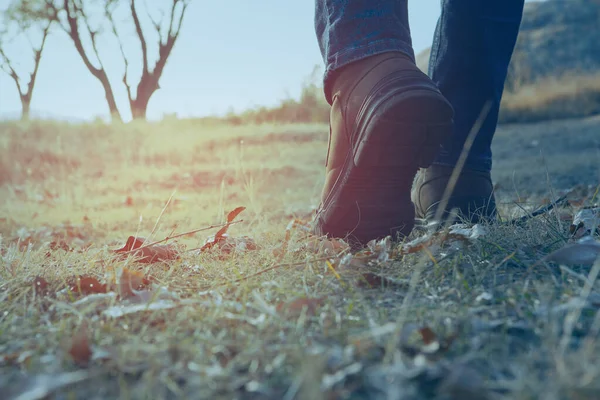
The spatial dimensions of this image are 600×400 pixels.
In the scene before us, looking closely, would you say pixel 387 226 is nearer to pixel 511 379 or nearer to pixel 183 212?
pixel 511 379

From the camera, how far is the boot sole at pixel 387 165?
134 centimetres

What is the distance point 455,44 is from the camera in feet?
5.76

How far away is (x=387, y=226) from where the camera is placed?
1583 millimetres

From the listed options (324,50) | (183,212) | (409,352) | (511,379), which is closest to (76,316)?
(409,352)

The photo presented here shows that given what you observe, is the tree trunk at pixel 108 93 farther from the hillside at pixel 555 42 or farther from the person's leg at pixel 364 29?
the person's leg at pixel 364 29

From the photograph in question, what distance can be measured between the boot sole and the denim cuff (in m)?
0.21

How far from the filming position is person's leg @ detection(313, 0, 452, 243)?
1.36 m

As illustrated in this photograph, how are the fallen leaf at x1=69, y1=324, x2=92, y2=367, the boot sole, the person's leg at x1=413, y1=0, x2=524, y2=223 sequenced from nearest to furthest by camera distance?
the fallen leaf at x1=69, y1=324, x2=92, y2=367 < the boot sole < the person's leg at x1=413, y1=0, x2=524, y2=223

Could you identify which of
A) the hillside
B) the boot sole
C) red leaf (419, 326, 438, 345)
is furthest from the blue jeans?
the hillside

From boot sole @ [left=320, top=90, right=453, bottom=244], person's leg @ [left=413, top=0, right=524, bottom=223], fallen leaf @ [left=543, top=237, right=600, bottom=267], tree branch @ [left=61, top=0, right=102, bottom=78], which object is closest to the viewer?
fallen leaf @ [left=543, top=237, right=600, bottom=267]

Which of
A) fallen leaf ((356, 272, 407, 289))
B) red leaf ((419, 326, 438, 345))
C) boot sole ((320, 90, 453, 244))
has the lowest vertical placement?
fallen leaf ((356, 272, 407, 289))

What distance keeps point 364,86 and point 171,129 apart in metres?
8.48

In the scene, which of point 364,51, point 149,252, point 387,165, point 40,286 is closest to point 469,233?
point 387,165

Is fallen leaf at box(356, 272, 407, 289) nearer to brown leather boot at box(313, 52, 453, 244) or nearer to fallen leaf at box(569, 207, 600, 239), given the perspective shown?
brown leather boot at box(313, 52, 453, 244)
